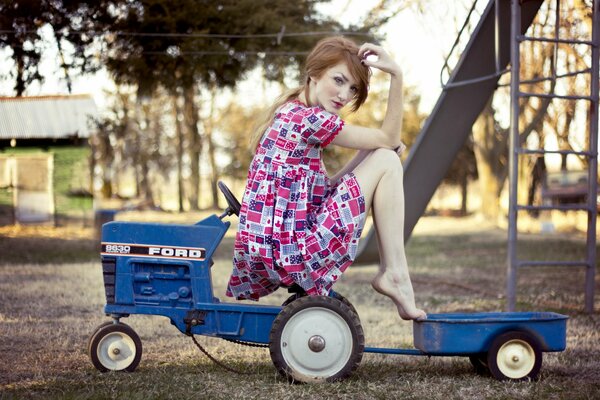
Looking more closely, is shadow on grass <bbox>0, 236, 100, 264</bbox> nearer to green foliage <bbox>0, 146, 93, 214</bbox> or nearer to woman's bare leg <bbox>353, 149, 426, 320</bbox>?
green foliage <bbox>0, 146, 93, 214</bbox>

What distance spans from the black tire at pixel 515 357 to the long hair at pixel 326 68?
124 cm

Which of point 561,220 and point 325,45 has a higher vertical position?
point 325,45

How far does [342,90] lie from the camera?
10.7 ft

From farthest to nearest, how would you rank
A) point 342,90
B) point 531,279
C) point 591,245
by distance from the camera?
point 531,279
point 591,245
point 342,90

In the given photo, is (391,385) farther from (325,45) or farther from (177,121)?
(177,121)

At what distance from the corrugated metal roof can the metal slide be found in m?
4.81

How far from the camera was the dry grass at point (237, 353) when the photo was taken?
2.90m

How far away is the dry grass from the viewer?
2902 mm

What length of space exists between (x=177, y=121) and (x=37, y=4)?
68.7ft

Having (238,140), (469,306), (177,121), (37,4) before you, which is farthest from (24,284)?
(238,140)

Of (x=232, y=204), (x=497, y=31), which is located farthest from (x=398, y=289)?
(x=497, y=31)

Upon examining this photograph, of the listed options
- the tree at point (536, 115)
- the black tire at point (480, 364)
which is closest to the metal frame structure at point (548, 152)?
the black tire at point (480, 364)

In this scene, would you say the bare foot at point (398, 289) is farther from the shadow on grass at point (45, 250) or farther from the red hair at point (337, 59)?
the shadow on grass at point (45, 250)

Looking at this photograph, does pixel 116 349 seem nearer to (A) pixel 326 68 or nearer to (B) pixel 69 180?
(A) pixel 326 68
